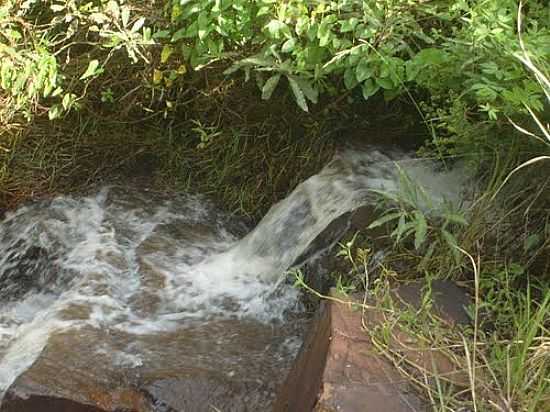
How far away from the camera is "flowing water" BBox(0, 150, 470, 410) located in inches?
103

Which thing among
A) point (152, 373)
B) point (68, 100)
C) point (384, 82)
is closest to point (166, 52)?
point (68, 100)

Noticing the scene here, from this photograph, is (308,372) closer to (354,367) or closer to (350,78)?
(354,367)

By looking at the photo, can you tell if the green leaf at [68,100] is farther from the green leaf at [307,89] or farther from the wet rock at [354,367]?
the wet rock at [354,367]

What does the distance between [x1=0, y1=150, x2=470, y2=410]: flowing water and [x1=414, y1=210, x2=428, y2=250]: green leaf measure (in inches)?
15.6

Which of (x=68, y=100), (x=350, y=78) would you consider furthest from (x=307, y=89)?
(x=68, y=100)

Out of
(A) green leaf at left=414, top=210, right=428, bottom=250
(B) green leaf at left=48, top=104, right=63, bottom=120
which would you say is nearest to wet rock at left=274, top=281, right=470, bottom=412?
(A) green leaf at left=414, top=210, right=428, bottom=250

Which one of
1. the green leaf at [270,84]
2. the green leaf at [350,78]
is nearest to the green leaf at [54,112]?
the green leaf at [270,84]

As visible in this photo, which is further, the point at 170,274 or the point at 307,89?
the point at 170,274

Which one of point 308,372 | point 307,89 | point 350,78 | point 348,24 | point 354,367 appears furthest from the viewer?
point 307,89

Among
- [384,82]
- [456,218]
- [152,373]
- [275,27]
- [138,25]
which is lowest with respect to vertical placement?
[152,373]

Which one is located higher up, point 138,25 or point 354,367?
Answer: point 138,25

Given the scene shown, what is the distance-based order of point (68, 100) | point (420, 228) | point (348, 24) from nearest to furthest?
1. point (420, 228)
2. point (348, 24)
3. point (68, 100)

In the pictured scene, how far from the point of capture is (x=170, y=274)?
3.07 m

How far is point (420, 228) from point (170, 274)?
1.11 m
